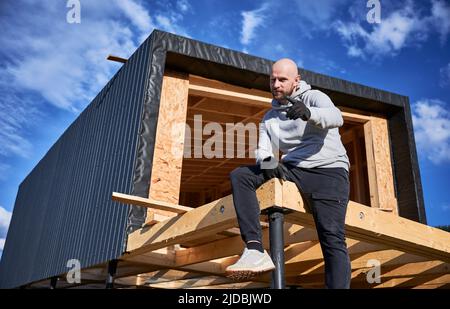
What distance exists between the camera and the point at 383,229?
4504 millimetres

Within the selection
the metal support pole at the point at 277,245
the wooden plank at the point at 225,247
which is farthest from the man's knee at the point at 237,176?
the wooden plank at the point at 225,247

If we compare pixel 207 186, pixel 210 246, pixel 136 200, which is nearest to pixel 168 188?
pixel 210 246

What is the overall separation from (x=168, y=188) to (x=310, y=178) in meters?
3.70

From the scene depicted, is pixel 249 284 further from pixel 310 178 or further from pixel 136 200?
pixel 310 178

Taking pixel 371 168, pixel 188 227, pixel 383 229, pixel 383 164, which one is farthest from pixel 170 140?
pixel 383 164

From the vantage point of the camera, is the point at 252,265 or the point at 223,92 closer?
the point at 252,265

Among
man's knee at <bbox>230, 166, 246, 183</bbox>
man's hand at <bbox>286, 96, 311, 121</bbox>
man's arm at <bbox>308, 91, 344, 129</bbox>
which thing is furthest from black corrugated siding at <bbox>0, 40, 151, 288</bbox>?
man's hand at <bbox>286, 96, 311, 121</bbox>

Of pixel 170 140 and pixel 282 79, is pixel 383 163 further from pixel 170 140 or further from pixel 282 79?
pixel 282 79

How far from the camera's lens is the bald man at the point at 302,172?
3334 mm

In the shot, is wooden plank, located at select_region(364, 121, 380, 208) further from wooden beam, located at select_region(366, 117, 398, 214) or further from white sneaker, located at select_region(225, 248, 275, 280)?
white sneaker, located at select_region(225, 248, 275, 280)

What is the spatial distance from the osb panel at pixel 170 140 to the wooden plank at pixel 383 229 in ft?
10.5

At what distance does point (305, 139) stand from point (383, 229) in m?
1.45

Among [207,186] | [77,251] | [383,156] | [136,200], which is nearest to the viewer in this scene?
[136,200]

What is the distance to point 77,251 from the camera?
8641 mm
